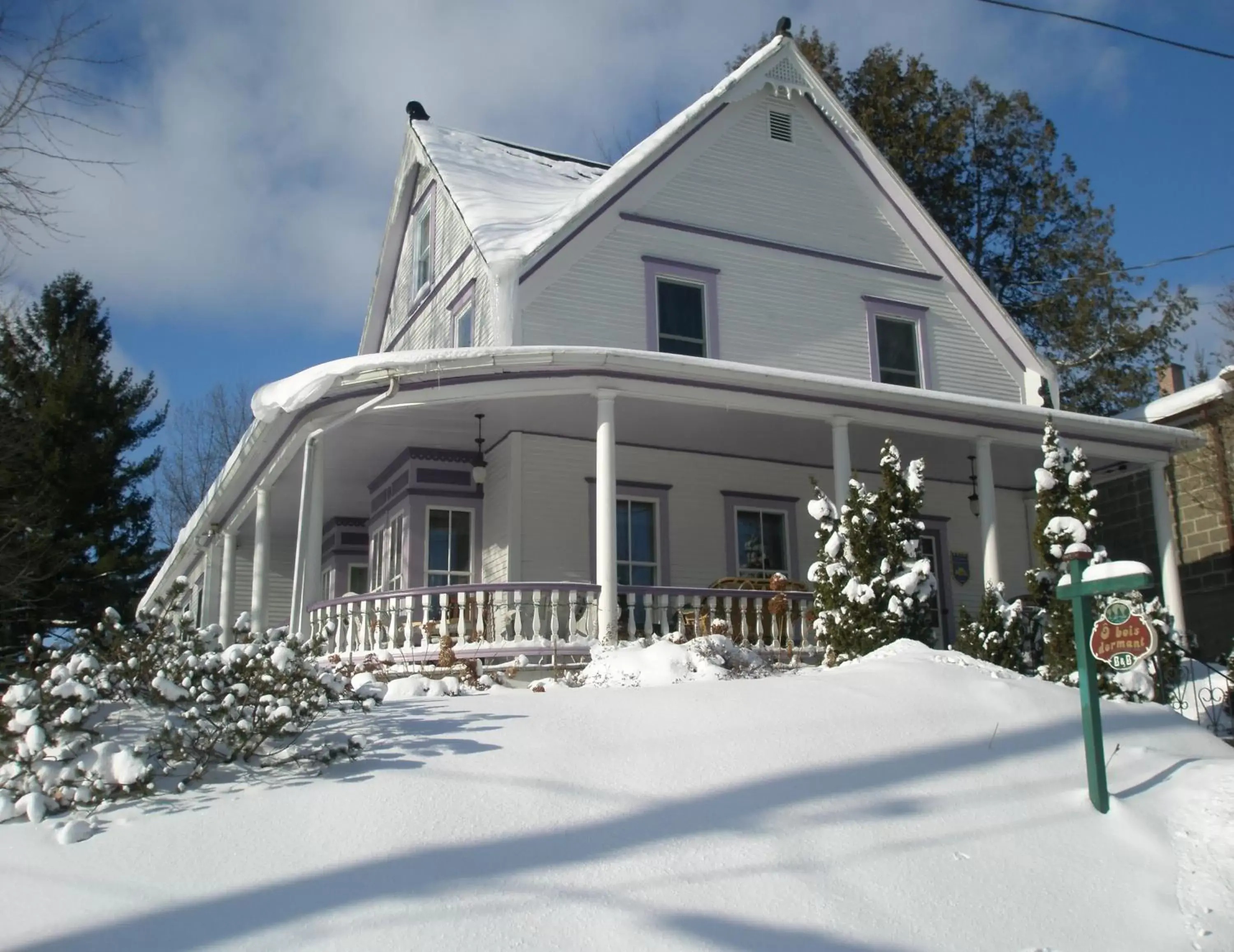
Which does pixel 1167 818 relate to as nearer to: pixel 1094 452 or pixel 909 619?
pixel 909 619

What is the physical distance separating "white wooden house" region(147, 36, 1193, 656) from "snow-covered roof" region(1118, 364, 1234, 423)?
53.2 inches

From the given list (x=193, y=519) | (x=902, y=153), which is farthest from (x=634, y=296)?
(x=902, y=153)

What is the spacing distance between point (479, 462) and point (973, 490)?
7.31m

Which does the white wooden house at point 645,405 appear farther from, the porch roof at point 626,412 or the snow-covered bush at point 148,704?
the snow-covered bush at point 148,704

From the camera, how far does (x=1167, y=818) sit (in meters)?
6.82

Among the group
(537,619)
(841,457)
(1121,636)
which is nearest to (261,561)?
(537,619)

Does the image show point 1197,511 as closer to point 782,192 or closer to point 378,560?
point 782,192

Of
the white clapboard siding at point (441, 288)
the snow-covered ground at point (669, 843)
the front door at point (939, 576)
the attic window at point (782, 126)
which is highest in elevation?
the attic window at point (782, 126)

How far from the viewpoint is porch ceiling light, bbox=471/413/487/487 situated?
44.8 ft

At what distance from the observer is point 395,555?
575 inches

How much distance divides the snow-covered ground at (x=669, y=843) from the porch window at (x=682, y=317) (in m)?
7.90

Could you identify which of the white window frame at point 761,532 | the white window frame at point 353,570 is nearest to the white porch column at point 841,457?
the white window frame at point 761,532

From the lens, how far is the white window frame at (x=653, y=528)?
1449cm

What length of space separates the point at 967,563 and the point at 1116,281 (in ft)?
50.7
